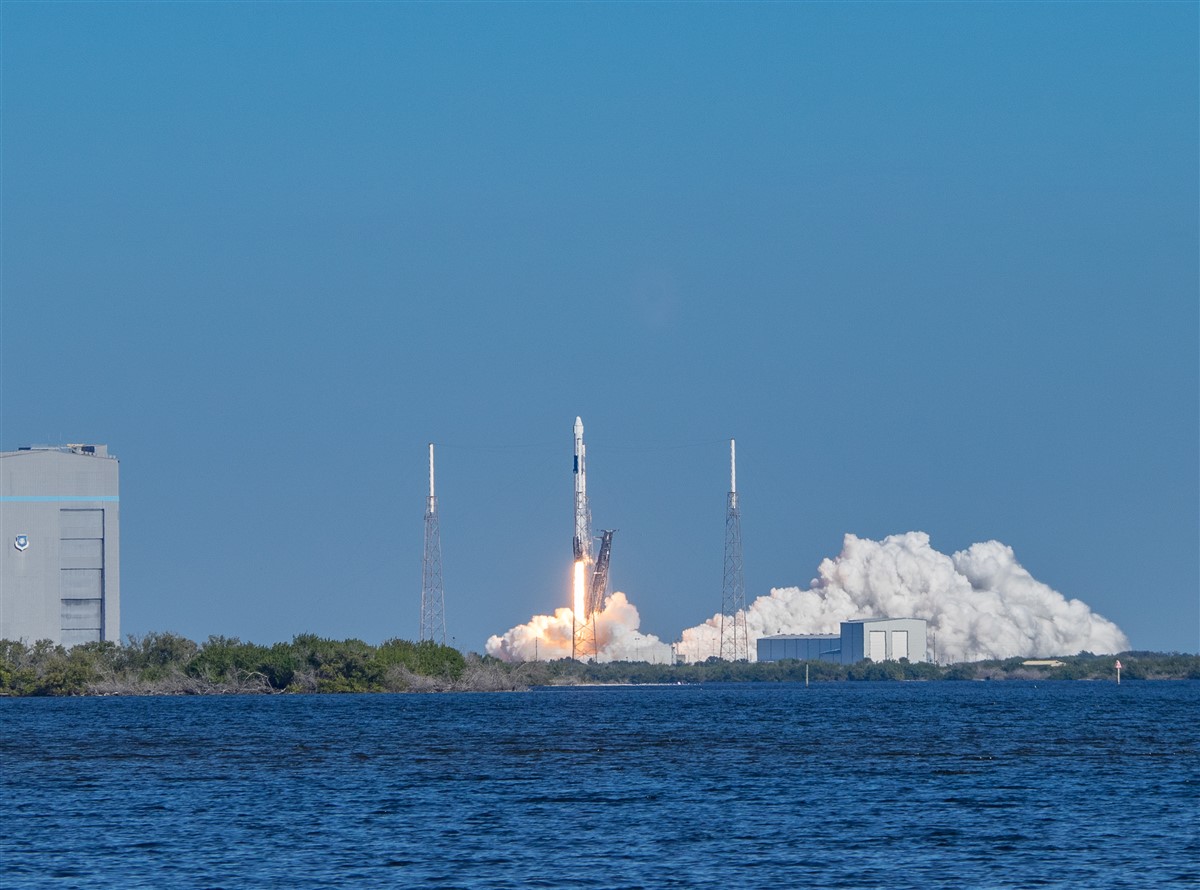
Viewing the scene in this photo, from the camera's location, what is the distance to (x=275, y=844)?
38500 mm

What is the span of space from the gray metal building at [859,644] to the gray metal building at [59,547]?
8339cm

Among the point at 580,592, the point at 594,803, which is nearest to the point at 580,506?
the point at 580,592

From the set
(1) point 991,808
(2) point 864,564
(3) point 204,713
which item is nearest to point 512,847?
(1) point 991,808

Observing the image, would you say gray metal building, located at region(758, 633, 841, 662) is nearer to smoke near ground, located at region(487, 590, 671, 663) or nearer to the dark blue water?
smoke near ground, located at region(487, 590, 671, 663)

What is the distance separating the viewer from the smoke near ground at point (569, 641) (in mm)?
183250

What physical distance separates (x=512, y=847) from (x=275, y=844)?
16.3 ft

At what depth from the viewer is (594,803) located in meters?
46.2

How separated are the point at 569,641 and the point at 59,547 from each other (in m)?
68.7

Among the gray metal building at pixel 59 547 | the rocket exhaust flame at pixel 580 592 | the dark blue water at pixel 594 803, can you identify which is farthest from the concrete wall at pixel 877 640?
the dark blue water at pixel 594 803

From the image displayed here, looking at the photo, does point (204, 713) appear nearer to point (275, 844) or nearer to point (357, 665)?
point (357, 665)

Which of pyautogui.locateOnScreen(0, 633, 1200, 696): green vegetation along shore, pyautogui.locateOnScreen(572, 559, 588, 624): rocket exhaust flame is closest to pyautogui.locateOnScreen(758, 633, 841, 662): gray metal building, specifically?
pyautogui.locateOnScreen(572, 559, 588, 624): rocket exhaust flame

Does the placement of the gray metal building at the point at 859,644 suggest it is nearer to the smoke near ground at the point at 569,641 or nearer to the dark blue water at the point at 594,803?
the smoke near ground at the point at 569,641

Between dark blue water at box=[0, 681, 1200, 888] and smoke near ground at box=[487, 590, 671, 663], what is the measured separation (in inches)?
3778

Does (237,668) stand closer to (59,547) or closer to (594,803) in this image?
(59,547)
